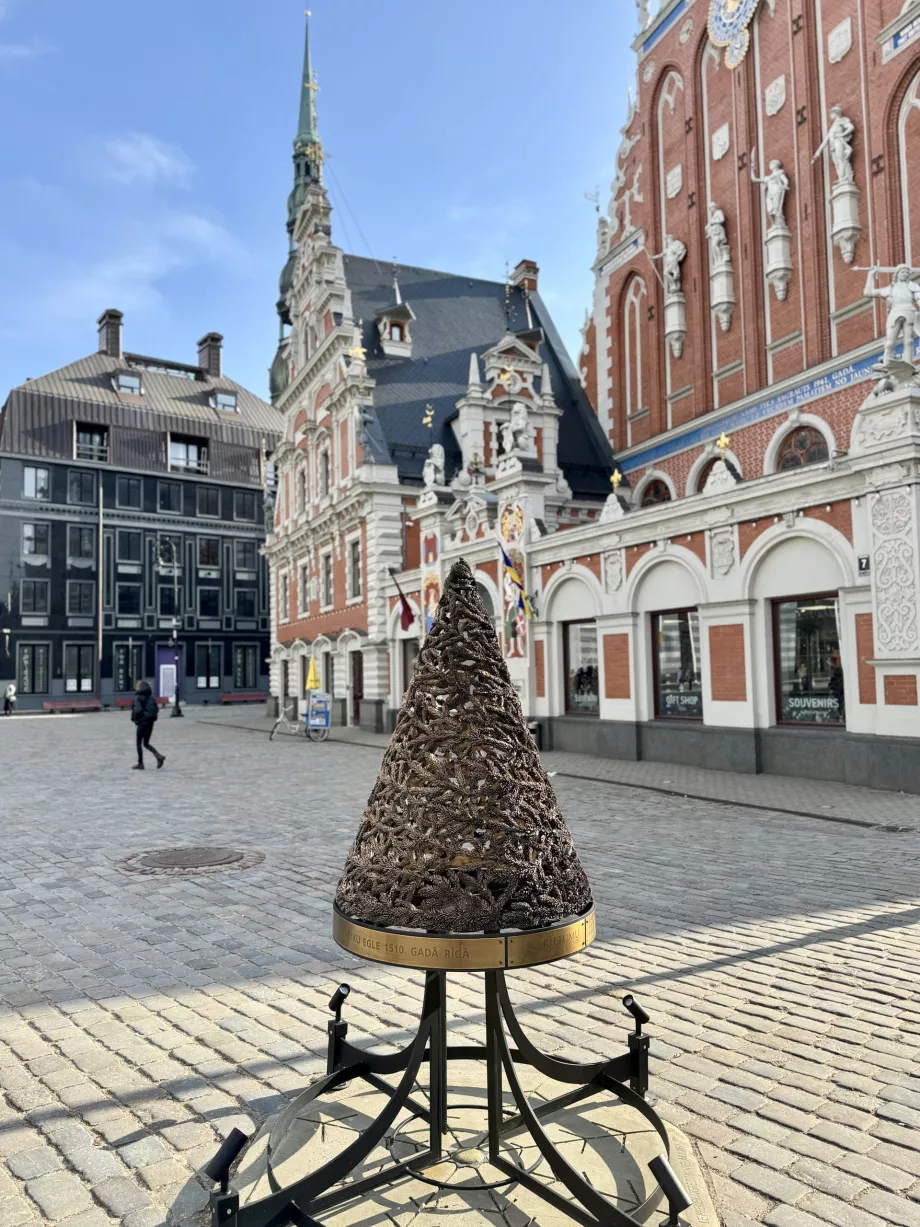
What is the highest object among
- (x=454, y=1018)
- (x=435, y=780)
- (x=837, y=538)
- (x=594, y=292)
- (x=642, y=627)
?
(x=594, y=292)

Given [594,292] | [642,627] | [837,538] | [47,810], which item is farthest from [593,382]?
[47,810]

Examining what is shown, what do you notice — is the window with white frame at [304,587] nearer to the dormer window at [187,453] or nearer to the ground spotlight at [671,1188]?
the dormer window at [187,453]

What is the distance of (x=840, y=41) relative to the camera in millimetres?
17953

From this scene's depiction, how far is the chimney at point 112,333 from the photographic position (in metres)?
50.9

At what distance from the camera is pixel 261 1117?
3.58 m

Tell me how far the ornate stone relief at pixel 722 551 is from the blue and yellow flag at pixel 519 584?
563 centimetres

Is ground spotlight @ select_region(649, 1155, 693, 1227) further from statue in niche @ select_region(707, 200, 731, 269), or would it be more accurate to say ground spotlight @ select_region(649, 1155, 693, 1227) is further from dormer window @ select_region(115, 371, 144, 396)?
dormer window @ select_region(115, 371, 144, 396)

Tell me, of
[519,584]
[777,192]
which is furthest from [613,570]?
[777,192]

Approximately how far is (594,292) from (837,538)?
16368 mm

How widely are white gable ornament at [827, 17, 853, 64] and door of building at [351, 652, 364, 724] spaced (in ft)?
66.5

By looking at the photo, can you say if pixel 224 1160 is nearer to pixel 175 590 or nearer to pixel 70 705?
pixel 70 705

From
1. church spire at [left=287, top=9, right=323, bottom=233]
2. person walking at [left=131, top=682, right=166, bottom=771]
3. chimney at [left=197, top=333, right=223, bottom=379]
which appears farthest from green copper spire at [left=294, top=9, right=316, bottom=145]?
person walking at [left=131, top=682, right=166, bottom=771]

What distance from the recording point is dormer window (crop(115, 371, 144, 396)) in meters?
49.4

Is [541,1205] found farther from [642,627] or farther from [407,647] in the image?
[407,647]
